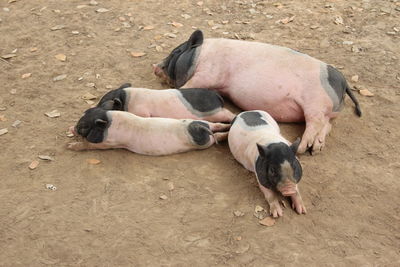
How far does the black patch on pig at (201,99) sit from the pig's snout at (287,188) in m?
1.10

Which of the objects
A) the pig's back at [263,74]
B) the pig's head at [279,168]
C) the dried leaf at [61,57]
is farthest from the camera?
the dried leaf at [61,57]

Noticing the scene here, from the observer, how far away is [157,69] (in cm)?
497

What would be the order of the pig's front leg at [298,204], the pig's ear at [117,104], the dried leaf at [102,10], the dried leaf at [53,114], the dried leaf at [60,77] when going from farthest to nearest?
the dried leaf at [102,10]
the dried leaf at [60,77]
the dried leaf at [53,114]
the pig's ear at [117,104]
the pig's front leg at [298,204]

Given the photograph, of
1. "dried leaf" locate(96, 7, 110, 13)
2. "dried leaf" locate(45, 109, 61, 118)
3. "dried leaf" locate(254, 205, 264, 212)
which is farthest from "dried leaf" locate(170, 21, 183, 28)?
"dried leaf" locate(254, 205, 264, 212)

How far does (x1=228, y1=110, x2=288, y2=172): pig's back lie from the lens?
3.69 meters

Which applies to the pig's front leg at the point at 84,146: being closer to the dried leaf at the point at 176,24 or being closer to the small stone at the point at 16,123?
the small stone at the point at 16,123

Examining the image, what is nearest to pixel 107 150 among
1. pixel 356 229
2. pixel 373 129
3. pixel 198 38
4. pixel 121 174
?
pixel 121 174

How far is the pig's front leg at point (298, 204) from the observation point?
3477mm

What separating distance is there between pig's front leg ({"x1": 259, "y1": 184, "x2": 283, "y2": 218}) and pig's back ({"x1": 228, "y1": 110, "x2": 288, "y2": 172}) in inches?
10.0

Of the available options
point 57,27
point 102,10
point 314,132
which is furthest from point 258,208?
point 102,10

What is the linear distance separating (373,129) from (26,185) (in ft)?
9.17

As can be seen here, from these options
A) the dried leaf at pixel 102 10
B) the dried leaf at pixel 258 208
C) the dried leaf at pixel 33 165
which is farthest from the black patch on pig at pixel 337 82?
the dried leaf at pixel 102 10

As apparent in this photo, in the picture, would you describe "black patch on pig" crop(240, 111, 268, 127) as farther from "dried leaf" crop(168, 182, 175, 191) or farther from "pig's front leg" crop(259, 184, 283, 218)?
"dried leaf" crop(168, 182, 175, 191)

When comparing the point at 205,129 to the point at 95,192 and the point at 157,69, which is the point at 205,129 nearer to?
the point at 95,192
